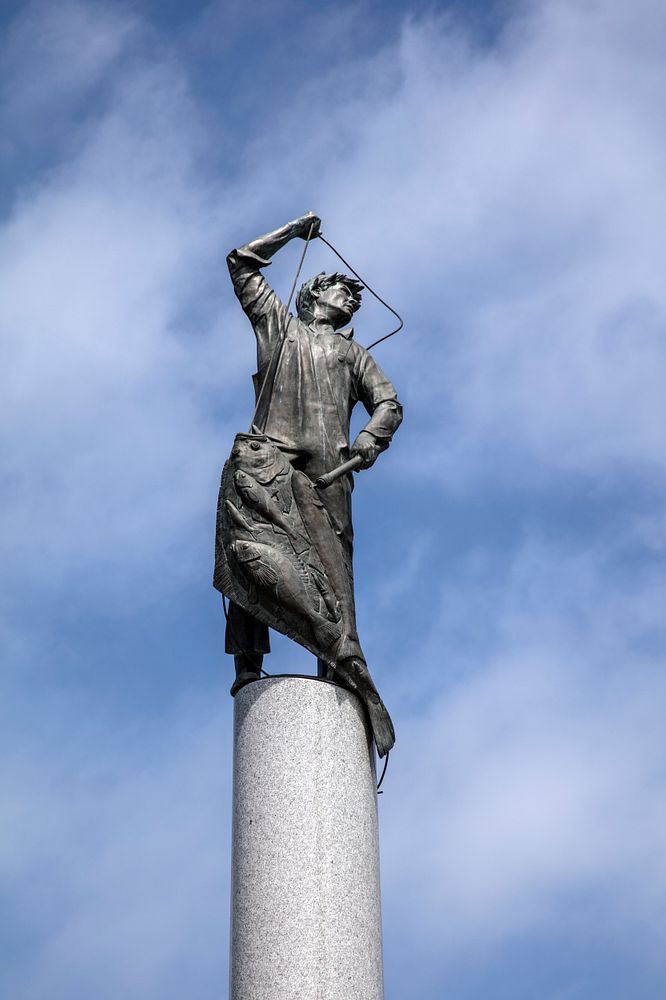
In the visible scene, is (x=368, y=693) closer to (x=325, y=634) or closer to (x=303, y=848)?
(x=325, y=634)

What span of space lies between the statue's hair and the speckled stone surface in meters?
4.05

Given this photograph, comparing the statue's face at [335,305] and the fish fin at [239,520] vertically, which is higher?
the statue's face at [335,305]

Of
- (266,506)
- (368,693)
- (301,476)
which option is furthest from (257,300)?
(368,693)

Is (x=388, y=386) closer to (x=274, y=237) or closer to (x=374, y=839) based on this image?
(x=274, y=237)

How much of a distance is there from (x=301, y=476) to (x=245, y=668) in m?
1.78

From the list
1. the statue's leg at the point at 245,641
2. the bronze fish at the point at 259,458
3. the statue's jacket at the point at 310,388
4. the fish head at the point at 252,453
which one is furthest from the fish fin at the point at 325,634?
the fish head at the point at 252,453

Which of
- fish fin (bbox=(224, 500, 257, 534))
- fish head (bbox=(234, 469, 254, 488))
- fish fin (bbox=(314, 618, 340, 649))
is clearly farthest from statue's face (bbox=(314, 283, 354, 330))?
fish fin (bbox=(314, 618, 340, 649))

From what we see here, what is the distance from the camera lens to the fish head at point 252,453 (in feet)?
39.9

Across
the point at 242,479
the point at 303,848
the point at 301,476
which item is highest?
the point at 301,476

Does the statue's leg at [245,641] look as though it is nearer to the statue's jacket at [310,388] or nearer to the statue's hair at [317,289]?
the statue's jacket at [310,388]

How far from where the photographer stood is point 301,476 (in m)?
12.3

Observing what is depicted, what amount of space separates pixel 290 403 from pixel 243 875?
4.35 m

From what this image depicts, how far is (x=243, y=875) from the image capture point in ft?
35.2

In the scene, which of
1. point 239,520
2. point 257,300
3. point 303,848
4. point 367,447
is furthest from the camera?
point 257,300
